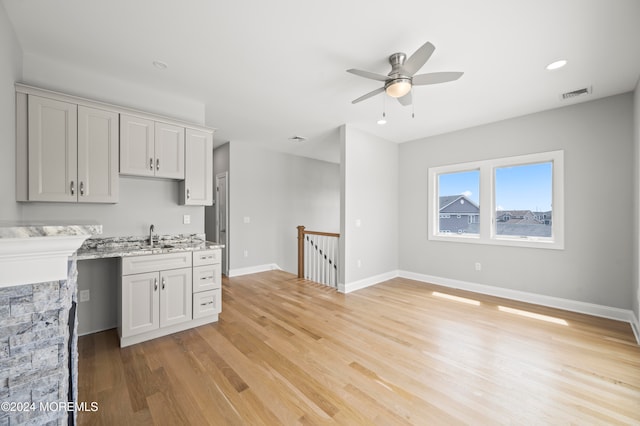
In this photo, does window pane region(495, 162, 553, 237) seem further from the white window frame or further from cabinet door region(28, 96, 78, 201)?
cabinet door region(28, 96, 78, 201)

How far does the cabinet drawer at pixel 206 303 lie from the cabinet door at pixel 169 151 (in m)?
1.40

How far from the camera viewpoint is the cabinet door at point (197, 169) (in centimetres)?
315

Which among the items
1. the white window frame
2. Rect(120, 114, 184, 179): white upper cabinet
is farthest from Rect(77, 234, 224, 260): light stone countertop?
→ the white window frame

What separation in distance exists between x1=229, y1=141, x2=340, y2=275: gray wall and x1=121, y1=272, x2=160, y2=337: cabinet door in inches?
102

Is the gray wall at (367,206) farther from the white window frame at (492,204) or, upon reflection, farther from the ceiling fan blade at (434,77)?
the ceiling fan blade at (434,77)

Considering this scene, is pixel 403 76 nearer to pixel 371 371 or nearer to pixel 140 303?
pixel 371 371

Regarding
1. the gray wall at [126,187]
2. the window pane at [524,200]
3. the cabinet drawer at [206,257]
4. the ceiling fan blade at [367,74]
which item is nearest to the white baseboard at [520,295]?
the window pane at [524,200]

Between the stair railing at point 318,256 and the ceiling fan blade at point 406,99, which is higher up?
the ceiling fan blade at point 406,99

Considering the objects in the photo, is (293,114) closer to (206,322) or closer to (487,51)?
A: (487,51)

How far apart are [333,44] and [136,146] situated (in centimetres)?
228

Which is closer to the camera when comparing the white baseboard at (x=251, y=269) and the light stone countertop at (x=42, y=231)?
the light stone countertop at (x=42, y=231)

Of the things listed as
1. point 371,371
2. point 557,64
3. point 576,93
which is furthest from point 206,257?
point 576,93

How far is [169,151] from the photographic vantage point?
301 centimetres

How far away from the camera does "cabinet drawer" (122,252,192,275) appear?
250cm
